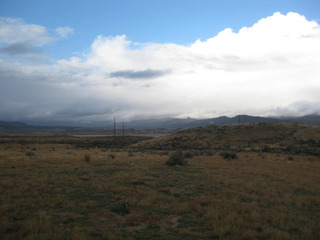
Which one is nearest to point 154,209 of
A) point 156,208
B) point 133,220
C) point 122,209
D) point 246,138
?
point 156,208

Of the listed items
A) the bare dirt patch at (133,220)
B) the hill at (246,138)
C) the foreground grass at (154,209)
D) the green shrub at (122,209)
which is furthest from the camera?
the hill at (246,138)

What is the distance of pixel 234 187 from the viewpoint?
543 inches

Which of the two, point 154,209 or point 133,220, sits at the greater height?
point 133,220

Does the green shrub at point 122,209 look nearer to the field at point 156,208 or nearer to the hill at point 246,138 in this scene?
the field at point 156,208

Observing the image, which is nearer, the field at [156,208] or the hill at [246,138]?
the field at [156,208]

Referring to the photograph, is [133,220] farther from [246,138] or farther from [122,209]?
[246,138]

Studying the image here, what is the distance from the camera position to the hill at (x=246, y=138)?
174 feet

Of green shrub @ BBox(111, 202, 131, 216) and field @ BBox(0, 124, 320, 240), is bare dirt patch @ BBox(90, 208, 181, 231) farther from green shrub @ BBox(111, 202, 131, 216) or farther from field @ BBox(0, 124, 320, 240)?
green shrub @ BBox(111, 202, 131, 216)

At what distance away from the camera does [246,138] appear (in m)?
62.5

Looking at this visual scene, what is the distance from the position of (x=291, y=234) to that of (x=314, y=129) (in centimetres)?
6467

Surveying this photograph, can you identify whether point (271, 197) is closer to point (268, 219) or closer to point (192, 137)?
point (268, 219)

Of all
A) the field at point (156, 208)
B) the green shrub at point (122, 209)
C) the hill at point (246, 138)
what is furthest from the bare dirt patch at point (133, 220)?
the hill at point (246, 138)

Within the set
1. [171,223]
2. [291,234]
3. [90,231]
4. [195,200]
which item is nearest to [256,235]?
A: [291,234]

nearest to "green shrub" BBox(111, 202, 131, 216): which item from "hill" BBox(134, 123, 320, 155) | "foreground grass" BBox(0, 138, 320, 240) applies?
"foreground grass" BBox(0, 138, 320, 240)
